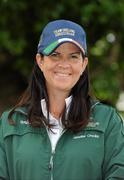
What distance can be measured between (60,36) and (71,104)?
0.41 meters

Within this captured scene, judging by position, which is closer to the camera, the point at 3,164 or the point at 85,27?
the point at 3,164

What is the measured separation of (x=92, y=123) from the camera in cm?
327

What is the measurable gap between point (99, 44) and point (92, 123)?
682 cm

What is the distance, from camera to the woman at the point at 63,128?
317cm

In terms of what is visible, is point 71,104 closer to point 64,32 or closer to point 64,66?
point 64,66

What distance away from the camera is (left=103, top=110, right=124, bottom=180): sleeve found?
3168mm

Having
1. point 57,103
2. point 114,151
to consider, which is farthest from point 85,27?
point 114,151

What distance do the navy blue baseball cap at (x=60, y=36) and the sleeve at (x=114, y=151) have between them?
440mm

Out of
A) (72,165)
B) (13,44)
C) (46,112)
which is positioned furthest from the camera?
(13,44)

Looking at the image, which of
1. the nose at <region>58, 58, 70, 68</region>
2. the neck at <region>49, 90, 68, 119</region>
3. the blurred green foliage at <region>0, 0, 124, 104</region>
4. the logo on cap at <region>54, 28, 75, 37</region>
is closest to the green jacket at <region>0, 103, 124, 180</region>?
the neck at <region>49, 90, 68, 119</region>

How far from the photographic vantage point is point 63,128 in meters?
3.26

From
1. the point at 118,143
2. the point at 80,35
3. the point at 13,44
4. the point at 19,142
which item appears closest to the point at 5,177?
the point at 19,142

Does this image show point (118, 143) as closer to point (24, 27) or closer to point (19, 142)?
point (19, 142)

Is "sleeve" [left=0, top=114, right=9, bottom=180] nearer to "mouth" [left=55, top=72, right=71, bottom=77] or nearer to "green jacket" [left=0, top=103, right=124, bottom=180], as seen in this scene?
"green jacket" [left=0, top=103, right=124, bottom=180]
